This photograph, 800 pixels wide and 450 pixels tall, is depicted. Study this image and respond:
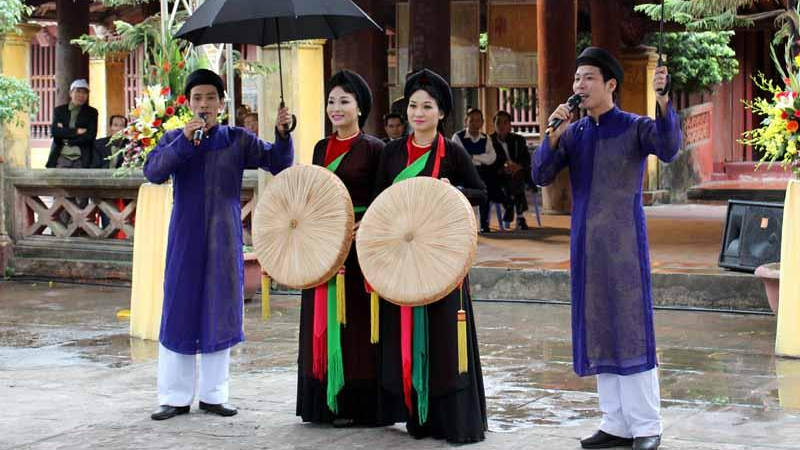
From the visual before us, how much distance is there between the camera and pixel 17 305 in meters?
10.8

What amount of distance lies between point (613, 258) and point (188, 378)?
218cm

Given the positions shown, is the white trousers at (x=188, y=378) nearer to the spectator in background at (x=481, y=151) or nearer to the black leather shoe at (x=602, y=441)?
the black leather shoe at (x=602, y=441)

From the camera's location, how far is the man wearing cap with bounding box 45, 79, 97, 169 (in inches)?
520

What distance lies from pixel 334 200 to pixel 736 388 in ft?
8.01

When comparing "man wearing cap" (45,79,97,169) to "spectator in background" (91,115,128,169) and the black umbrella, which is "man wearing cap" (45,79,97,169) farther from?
the black umbrella

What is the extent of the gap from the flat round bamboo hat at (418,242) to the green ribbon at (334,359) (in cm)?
38

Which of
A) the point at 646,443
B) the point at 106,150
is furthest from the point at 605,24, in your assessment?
the point at 646,443

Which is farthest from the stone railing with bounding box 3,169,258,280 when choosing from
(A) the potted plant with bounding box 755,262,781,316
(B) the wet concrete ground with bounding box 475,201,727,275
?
(A) the potted plant with bounding box 755,262,781,316

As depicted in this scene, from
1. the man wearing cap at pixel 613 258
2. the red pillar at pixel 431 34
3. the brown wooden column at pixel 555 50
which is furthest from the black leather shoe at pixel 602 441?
the brown wooden column at pixel 555 50

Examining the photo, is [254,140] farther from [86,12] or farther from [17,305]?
[86,12]

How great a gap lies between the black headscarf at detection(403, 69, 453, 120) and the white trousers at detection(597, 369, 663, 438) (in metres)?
1.37

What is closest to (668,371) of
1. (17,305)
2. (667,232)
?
(17,305)

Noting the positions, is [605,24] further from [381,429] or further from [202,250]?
[381,429]

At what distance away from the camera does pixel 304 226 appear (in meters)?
6.04
